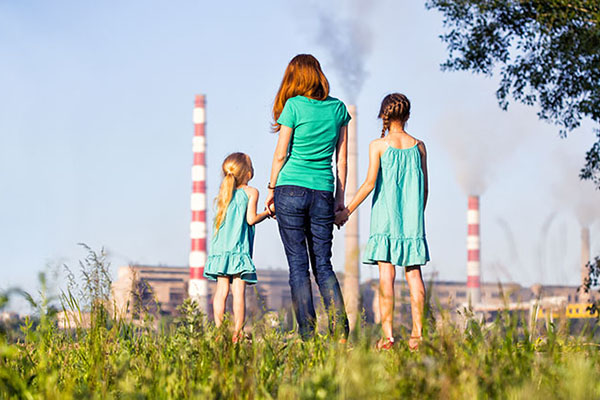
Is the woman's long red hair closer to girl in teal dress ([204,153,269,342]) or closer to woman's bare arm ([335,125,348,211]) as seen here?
woman's bare arm ([335,125,348,211])

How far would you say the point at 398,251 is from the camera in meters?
4.76

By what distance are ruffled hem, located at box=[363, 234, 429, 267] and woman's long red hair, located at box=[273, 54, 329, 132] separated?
0.90 m

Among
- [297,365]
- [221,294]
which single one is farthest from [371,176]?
[297,365]

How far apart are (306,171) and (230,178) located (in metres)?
1.67

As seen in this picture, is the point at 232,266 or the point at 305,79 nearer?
the point at 305,79

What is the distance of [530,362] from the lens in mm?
2488

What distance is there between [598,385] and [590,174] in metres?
9.01

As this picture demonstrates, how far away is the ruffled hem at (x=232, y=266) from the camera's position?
5.88m

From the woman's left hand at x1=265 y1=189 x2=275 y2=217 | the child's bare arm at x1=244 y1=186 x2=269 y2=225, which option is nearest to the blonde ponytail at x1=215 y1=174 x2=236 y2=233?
the child's bare arm at x1=244 y1=186 x2=269 y2=225

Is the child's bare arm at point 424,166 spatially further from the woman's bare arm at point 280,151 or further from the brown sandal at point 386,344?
the brown sandal at point 386,344

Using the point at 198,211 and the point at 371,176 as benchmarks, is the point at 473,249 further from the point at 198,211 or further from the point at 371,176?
the point at 371,176

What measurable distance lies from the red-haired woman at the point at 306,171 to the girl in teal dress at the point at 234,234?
135 cm

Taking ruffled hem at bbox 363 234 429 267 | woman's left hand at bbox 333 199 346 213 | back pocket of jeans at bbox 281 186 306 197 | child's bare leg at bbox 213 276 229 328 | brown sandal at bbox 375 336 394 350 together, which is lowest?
brown sandal at bbox 375 336 394 350

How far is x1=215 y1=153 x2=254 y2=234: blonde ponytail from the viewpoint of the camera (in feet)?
19.7
